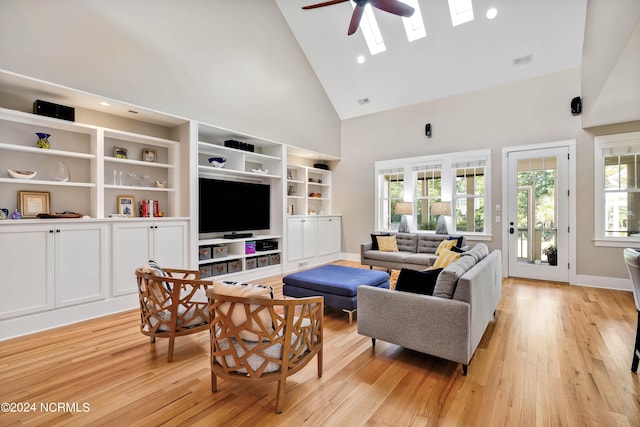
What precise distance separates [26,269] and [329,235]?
5134 mm

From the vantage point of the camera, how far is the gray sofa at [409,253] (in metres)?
5.20

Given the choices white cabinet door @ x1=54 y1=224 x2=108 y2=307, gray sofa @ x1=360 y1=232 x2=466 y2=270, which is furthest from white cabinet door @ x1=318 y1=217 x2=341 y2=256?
white cabinet door @ x1=54 y1=224 x2=108 y2=307

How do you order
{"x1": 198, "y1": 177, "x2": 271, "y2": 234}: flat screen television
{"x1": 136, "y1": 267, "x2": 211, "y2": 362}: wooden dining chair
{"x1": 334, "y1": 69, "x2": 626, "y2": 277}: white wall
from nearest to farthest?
{"x1": 136, "y1": 267, "x2": 211, "y2": 362}: wooden dining chair < {"x1": 198, "y1": 177, "x2": 271, "y2": 234}: flat screen television < {"x1": 334, "y1": 69, "x2": 626, "y2": 277}: white wall

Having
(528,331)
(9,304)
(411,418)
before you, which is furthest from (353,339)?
(9,304)

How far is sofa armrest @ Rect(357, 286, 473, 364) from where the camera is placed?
2.11 m

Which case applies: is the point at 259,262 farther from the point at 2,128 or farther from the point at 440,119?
the point at 440,119

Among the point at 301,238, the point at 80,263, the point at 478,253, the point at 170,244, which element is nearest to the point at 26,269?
the point at 80,263

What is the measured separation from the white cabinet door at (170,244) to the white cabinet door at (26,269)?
3.42 feet

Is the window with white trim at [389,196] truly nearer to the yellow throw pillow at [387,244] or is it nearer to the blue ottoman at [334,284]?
the yellow throw pillow at [387,244]

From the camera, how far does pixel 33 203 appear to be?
3.22 meters

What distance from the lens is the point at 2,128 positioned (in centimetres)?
304

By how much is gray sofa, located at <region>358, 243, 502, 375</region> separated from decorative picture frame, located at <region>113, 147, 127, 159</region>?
353cm

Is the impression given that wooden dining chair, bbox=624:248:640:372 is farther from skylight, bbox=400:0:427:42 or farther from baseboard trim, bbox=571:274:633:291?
skylight, bbox=400:0:427:42

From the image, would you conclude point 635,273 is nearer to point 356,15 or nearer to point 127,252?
point 356,15
